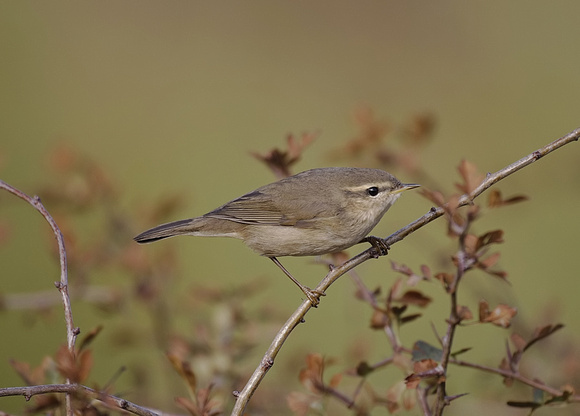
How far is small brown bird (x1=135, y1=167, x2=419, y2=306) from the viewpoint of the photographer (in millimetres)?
2752

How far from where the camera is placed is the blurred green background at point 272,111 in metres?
5.28

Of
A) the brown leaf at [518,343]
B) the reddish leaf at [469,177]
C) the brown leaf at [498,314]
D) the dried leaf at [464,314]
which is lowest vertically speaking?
the brown leaf at [518,343]

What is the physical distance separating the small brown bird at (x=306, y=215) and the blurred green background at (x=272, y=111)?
1235 mm

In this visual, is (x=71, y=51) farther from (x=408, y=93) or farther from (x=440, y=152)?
(x=440, y=152)

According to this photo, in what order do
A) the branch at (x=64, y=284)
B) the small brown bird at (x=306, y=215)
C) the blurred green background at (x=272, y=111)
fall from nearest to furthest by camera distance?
the branch at (x=64, y=284) → the small brown bird at (x=306, y=215) → the blurred green background at (x=272, y=111)

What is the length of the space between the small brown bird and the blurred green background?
4.05ft

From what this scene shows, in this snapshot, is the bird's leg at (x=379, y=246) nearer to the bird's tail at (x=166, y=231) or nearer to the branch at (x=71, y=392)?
the bird's tail at (x=166, y=231)

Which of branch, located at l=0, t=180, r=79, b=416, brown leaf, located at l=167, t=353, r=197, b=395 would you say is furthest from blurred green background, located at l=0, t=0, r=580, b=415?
branch, located at l=0, t=180, r=79, b=416

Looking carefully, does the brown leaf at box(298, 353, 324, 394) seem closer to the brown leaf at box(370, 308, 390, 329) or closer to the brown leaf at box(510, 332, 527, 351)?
the brown leaf at box(370, 308, 390, 329)

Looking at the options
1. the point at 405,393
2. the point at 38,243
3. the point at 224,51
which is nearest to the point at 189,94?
the point at 224,51

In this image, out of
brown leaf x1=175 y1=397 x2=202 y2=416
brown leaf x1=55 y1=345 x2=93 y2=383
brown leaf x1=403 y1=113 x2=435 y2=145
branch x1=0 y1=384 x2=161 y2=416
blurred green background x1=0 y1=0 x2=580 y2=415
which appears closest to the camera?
branch x1=0 y1=384 x2=161 y2=416

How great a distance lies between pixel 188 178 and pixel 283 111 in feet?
5.10

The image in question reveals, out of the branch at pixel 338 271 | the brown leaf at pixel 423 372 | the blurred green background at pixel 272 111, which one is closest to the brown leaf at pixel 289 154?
the branch at pixel 338 271

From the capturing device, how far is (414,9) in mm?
9695
